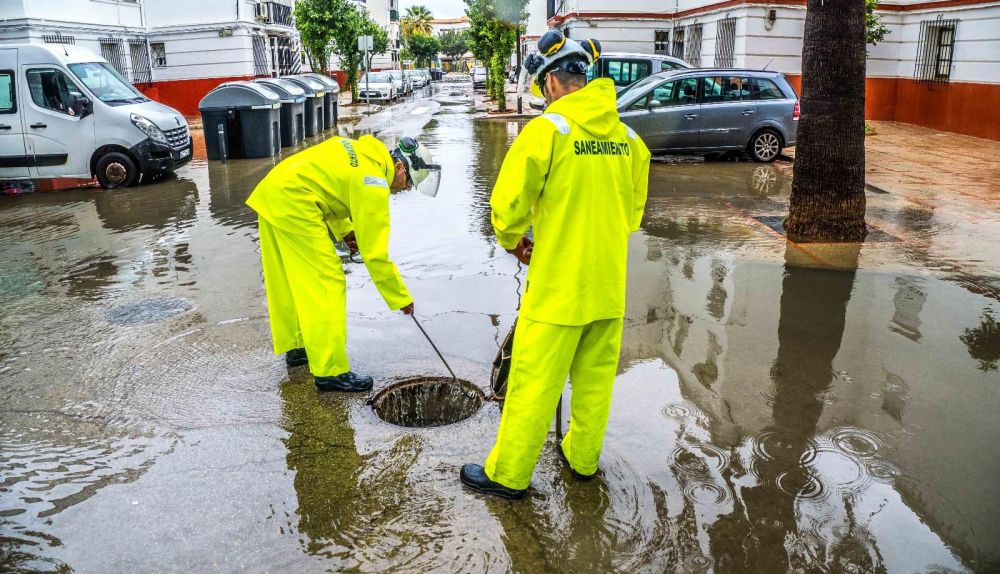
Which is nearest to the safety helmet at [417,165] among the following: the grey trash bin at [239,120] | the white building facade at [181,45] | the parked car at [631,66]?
the grey trash bin at [239,120]

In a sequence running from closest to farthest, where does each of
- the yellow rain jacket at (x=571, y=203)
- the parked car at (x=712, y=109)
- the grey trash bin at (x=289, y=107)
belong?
the yellow rain jacket at (x=571, y=203), the parked car at (x=712, y=109), the grey trash bin at (x=289, y=107)

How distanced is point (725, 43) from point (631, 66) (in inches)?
145

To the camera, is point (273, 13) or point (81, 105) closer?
point (81, 105)

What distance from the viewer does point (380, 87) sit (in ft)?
111

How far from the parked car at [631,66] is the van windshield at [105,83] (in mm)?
9828

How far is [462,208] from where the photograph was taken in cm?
992

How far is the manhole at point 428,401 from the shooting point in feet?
14.7

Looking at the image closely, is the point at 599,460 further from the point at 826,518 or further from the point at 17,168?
the point at 17,168

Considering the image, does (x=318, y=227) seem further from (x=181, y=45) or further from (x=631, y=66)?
(x=181, y=45)

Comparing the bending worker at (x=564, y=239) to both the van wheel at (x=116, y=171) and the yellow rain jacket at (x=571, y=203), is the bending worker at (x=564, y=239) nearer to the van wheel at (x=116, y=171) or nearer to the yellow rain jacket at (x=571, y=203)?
the yellow rain jacket at (x=571, y=203)

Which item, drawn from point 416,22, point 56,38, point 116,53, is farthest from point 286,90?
point 416,22

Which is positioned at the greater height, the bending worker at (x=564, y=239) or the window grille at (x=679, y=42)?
the window grille at (x=679, y=42)

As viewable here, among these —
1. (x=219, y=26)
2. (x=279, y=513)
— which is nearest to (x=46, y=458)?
(x=279, y=513)

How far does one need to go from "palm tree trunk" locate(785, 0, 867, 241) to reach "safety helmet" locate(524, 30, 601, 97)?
4949 millimetres
